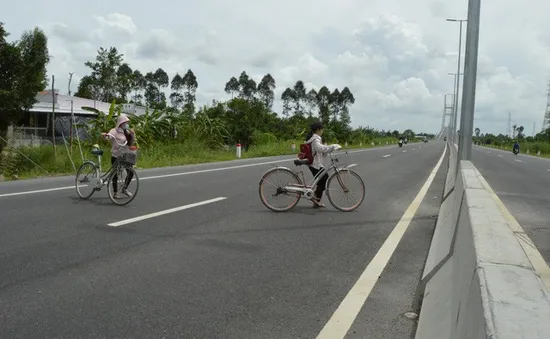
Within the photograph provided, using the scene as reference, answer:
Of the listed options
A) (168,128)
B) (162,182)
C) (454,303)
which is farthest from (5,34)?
(454,303)

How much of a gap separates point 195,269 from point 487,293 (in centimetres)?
337

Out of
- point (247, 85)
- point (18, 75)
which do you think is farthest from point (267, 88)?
point (18, 75)

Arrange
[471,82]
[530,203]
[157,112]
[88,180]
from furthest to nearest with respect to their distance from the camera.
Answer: [157,112] → [471,82] → [530,203] → [88,180]

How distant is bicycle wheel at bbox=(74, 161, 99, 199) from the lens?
8969 millimetres

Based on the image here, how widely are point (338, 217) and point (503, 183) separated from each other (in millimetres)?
9286

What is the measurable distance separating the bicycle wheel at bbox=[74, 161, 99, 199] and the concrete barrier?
6885 mm

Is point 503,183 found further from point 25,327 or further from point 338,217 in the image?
point 25,327

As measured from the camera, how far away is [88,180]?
902 centimetres

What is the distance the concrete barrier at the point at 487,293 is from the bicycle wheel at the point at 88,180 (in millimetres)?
6885

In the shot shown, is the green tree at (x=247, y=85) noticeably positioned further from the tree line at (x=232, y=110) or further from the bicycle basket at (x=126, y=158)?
the bicycle basket at (x=126, y=158)

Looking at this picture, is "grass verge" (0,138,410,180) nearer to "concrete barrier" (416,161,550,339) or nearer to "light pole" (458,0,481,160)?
"light pole" (458,0,481,160)

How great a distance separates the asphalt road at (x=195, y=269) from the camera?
3578 mm

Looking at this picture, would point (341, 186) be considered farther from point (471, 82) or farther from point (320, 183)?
point (471, 82)

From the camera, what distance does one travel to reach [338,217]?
26.5ft
